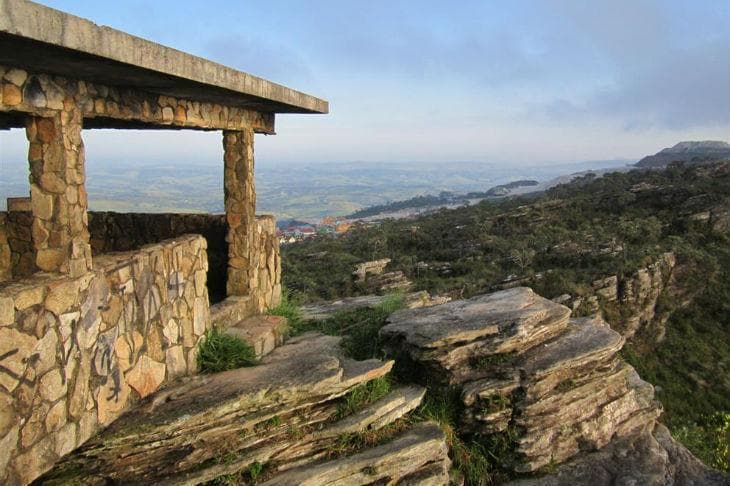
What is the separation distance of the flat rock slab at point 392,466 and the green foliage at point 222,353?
1.42 meters

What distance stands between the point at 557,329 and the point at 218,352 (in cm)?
422

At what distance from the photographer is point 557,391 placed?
6598 mm

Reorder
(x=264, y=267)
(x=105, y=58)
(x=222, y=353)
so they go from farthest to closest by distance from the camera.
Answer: (x=264, y=267)
(x=222, y=353)
(x=105, y=58)

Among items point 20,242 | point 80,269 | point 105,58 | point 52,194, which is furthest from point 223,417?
point 20,242

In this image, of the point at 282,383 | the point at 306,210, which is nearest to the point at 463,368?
the point at 282,383

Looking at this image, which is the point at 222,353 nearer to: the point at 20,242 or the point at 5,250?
the point at 20,242

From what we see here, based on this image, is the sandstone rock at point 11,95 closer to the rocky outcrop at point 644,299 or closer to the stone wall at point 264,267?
the stone wall at point 264,267

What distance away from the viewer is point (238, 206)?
743 cm

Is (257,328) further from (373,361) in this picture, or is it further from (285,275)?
(285,275)

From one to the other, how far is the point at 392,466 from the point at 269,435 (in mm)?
1137

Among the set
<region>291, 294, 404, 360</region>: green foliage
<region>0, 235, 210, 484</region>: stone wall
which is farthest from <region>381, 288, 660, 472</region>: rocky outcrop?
<region>0, 235, 210, 484</region>: stone wall

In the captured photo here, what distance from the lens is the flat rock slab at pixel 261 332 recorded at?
637 centimetres

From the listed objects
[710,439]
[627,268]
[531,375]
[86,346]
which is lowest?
[710,439]

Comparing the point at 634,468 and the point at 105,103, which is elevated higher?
the point at 105,103
